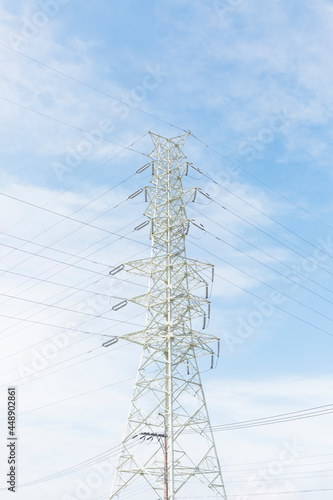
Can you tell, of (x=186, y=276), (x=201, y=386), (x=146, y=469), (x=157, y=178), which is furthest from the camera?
(x=157, y=178)

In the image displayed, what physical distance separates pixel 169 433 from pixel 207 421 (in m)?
2.55

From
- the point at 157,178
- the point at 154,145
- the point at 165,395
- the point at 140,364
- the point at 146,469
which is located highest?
the point at 154,145

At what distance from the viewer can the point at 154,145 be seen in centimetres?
4238

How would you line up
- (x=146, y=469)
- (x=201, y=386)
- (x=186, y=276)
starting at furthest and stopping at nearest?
(x=186, y=276), (x=201, y=386), (x=146, y=469)

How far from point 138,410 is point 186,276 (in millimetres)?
9690

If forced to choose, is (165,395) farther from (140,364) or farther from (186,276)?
(186,276)

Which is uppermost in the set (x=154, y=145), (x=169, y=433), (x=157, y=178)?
(x=154, y=145)

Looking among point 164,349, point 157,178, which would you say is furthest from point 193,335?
point 157,178

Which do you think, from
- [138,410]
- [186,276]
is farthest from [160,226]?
[138,410]

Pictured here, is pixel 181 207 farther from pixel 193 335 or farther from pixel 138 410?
pixel 138 410

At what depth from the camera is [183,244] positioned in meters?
38.4

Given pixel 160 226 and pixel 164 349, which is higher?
pixel 160 226

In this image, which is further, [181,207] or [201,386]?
[181,207]

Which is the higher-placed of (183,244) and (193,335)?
(183,244)
